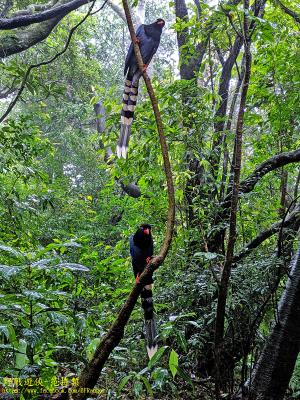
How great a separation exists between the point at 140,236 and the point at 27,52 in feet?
19.7

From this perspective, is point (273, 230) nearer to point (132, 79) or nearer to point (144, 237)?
point (144, 237)

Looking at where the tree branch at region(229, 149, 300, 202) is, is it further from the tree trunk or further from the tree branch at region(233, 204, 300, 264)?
the tree trunk

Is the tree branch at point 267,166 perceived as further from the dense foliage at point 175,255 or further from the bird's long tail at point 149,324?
the bird's long tail at point 149,324

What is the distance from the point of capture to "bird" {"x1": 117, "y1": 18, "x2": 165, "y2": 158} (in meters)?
2.16

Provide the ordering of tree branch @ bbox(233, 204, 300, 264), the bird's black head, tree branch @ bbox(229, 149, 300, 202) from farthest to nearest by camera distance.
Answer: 1. tree branch @ bbox(229, 149, 300, 202)
2. tree branch @ bbox(233, 204, 300, 264)
3. the bird's black head

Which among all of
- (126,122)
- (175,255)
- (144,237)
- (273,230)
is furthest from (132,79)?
(175,255)

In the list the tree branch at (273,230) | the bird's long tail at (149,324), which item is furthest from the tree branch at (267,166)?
the bird's long tail at (149,324)

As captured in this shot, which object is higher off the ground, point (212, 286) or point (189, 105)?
point (189, 105)

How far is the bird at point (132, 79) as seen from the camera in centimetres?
216

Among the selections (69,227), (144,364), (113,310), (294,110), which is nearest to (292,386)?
(144,364)

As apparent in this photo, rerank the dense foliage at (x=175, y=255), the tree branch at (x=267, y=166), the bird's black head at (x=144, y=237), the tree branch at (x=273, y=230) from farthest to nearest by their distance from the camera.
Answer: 1. the tree branch at (x=267, y=166)
2. the tree branch at (x=273, y=230)
3. the bird's black head at (x=144, y=237)
4. the dense foliage at (x=175, y=255)

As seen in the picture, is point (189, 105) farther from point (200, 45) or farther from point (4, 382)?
point (4, 382)

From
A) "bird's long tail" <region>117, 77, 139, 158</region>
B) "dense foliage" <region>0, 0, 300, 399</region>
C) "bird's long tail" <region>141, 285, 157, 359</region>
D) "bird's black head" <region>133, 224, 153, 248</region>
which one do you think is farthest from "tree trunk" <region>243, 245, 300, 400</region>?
"bird's long tail" <region>117, 77, 139, 158</region>

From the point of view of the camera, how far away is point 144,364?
2672 mm
